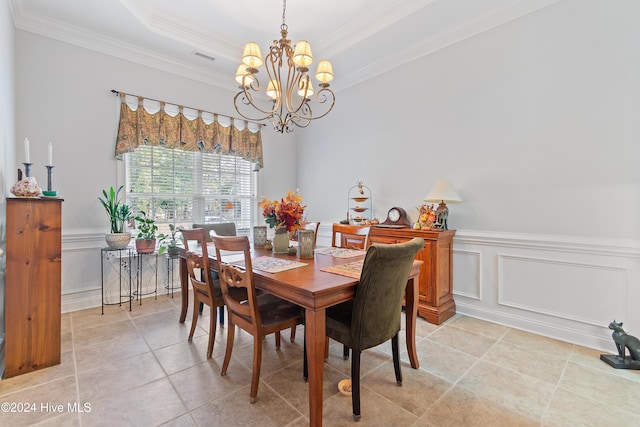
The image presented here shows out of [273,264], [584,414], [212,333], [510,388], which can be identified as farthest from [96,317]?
[584,414]

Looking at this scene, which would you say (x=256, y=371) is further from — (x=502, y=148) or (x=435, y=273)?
(x=502, y=148)

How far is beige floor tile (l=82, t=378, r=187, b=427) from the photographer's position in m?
1.56

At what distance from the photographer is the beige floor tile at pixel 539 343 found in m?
2.31

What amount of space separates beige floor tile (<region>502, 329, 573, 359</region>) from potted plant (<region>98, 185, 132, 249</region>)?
388 centimetres

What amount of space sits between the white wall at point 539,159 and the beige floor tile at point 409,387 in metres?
1.37

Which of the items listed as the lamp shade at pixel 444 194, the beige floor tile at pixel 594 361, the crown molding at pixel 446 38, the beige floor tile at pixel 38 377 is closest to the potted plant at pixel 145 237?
the beige floor tile at pixel 38 377

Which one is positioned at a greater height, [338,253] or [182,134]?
[182,134]

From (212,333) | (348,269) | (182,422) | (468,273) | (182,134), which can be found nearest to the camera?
(182,422)

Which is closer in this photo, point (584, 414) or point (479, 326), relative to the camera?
point (584, 414)

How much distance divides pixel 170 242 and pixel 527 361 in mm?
3801

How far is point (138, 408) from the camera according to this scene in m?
1.66

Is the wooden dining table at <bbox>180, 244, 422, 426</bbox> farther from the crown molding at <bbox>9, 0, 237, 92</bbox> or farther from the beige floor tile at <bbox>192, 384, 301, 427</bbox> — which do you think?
the crown molding at <bbox>9, 0, 237, 92</bbox>

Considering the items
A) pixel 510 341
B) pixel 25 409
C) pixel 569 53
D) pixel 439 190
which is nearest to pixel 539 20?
pixel 569 53

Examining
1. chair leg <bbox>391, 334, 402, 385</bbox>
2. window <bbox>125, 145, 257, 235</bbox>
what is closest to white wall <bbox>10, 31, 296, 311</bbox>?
window <bbox>125, 145, 257, 235</bbox>
